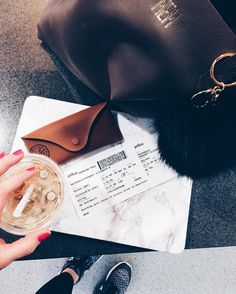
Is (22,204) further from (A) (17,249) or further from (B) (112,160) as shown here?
(B) (112,160)

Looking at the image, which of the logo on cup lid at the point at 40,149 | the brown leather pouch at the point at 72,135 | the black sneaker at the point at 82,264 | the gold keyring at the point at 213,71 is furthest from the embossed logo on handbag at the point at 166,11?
the black sneaker at the point at 82,264

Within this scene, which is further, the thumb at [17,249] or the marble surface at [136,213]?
the marble surface at [136,213]

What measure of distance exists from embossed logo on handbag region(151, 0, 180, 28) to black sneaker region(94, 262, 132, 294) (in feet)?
2.94

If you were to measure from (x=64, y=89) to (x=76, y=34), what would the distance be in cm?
19

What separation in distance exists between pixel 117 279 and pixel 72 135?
65 centimetres

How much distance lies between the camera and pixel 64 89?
78 cm

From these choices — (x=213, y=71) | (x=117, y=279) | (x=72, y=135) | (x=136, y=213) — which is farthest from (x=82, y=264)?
(x=213, y=71)

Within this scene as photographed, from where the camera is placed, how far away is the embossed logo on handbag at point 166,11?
50 cm

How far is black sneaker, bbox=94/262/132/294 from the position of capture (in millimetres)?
1168

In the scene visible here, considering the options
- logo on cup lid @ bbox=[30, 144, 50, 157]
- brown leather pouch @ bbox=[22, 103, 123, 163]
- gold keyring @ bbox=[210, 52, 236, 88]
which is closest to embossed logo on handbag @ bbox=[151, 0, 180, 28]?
gold keyring @ bbox=[210, 52, 236, 88]

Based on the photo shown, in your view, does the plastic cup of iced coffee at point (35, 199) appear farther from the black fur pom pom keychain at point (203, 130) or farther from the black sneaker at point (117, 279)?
the black sneaker at point (117, 279)

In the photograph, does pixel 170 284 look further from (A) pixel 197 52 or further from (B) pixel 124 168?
(A) pixel 197 52

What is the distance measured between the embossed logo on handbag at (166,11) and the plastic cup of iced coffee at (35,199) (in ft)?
1.14

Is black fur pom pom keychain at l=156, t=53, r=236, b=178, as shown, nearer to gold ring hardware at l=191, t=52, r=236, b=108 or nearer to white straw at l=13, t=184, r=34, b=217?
gold ring hardware at l=191, t=52, r=236, b=108
